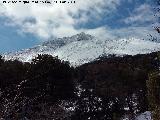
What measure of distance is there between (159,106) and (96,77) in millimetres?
36923

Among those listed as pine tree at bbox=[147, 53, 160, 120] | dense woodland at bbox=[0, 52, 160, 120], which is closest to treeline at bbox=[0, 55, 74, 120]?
dense woodland at bbox=[0, 52, 160, 120]

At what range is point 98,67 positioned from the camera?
59.7 m

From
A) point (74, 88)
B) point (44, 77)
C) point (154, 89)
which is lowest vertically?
point (154, 89)

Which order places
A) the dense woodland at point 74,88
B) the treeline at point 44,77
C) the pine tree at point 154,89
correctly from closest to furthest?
the pine tree at point 154,89 → the treeline at point 44,77 → the dense woodland at point 74,88

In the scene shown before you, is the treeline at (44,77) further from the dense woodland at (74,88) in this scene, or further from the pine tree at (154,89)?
the pine tree at (154,89)

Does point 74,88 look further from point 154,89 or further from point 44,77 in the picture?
point 154,89

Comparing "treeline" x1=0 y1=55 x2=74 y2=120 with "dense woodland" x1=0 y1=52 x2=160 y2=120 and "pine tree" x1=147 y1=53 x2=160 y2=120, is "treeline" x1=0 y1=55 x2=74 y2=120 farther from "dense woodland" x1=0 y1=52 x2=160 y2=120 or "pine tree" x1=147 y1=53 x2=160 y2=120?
"pine tree" x1=147 y1=53 x2=160 y2=120

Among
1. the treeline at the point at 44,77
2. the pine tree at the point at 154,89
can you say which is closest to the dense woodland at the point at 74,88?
the treeline at the point at 44,77

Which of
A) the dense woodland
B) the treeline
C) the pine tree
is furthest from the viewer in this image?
the dense woodland

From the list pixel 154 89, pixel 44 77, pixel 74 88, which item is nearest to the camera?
pixel 154 89

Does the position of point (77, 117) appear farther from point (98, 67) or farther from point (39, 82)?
point (98, 67)

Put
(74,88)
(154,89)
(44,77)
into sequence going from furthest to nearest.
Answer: (74,88), (44,77), (154,89)

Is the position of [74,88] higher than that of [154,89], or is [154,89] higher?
[74,88]

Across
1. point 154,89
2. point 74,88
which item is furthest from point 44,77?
point 154,89
